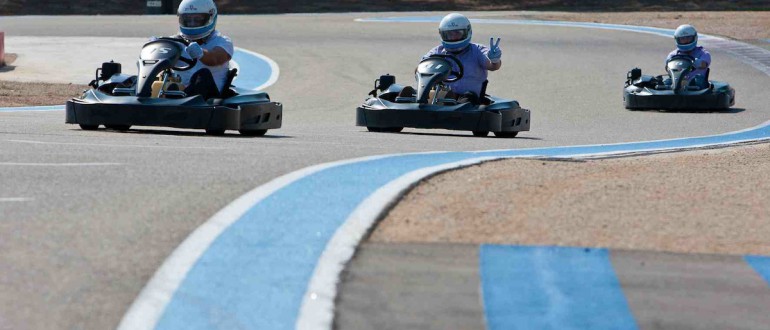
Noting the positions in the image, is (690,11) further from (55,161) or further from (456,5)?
(55,161)

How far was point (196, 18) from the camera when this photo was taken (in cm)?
1258

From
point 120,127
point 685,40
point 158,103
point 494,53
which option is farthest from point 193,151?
point 685,40

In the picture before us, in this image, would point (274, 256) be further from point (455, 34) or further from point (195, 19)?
point (455, 34)

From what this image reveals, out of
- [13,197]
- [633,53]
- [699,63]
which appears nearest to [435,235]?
[13,197]

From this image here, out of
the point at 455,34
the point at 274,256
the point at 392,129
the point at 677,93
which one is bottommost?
the point at 677,93

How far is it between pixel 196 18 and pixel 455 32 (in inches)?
125

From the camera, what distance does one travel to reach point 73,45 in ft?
96.7

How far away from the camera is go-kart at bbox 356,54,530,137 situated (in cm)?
1370

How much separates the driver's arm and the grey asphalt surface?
2.37 feet

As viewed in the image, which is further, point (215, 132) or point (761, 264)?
point (215, 132)

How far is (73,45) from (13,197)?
78.7ft

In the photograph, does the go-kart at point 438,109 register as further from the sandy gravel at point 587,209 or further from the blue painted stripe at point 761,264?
the blue painted stripe at point 761,264

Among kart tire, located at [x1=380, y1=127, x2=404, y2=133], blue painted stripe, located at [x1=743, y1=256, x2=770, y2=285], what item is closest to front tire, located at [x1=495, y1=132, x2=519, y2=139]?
kart tire, located at [x1=380, y1=127, x2=404, y2=133]

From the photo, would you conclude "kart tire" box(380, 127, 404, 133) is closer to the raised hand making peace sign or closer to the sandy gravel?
the raised hand making peace sign
